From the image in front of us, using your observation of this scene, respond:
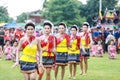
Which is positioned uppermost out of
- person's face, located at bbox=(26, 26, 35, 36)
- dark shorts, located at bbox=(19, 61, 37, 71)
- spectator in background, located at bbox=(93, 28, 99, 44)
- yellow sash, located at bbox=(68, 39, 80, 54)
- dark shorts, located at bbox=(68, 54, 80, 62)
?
spectator in background, located at bbox=(93, 28, 99, 44)

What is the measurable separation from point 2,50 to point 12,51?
3.29m

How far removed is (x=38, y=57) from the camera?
10.0m

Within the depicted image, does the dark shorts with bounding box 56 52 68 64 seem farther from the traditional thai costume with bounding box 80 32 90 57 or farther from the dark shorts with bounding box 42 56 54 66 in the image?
the traditional thai costume with bounding box 80 32 90 57

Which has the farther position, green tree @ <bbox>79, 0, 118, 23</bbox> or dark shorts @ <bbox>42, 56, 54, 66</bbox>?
green tree @ <bbox>79, 0, 118, 23</bbox>

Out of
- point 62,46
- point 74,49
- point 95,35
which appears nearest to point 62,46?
point 62,46

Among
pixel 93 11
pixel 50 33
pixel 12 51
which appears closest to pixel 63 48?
pixel 50 33

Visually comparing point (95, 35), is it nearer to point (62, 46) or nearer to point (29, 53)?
point (62, 46)

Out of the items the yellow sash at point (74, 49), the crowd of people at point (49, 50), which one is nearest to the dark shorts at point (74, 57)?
the crowd of people at point (49, 50)

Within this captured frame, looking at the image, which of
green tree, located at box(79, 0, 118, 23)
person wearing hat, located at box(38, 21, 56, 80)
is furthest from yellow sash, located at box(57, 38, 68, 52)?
green tree, located at box(79, 0, 118, 23)

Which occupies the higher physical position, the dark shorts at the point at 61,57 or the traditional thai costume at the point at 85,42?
the traditional thai costume at the point at 85,42

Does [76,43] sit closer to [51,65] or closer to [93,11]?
[51,65]

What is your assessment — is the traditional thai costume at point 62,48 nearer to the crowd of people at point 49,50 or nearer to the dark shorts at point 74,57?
the crowd of people at point 49,50

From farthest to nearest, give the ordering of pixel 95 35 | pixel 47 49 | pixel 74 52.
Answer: pixel 95 35 < pixel 74 52 < pixel 47 49

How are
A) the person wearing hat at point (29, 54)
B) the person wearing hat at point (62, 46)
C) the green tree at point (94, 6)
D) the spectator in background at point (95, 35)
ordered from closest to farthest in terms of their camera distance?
the person wearing hat at point (29, 54)
the person wearing hat at point (62, 46)
the spectator in background at point (95, 35)
the green tree at point (94, 6)
